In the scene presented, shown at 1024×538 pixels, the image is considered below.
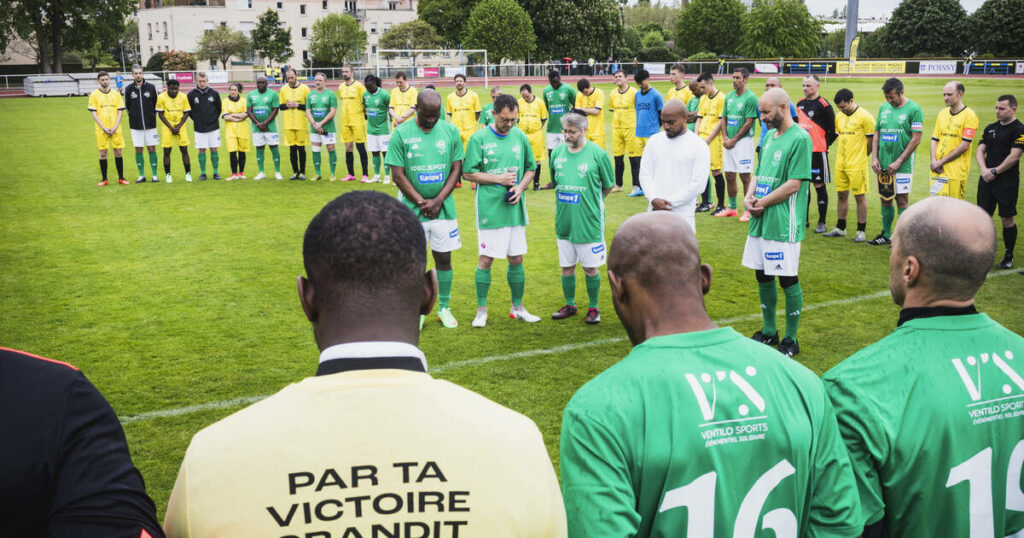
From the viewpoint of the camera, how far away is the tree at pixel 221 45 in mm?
76562

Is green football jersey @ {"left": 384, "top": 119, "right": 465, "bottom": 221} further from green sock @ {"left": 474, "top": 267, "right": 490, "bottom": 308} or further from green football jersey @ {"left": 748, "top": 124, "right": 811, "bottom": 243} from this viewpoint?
green football jersey @ {"left": 748, "top": 124, "right": 811, "bottom": 243}

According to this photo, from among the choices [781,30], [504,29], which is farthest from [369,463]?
[781,30]

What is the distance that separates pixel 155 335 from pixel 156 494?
357 cm

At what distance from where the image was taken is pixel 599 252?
326 inches

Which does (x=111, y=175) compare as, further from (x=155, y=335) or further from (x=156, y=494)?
(x=156, y=494)

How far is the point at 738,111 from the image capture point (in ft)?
44.4

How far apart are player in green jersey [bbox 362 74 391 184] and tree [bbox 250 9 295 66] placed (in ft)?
213

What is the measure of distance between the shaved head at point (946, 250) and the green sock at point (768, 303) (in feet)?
15.4

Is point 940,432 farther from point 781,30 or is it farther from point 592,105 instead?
point 781,30

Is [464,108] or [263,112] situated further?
[263,112]

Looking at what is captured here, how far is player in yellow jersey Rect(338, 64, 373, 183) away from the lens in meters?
17.4

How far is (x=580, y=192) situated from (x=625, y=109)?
860 cm

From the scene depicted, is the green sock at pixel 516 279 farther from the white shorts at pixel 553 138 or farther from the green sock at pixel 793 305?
the white shorts at pixel 553 138

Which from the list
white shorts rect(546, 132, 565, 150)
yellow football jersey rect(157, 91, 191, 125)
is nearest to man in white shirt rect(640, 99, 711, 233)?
white shorts rect(546, 132, 565, 150)
